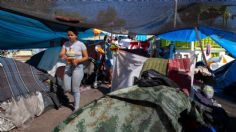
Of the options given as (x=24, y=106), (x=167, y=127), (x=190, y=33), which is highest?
(x=190, y=33)

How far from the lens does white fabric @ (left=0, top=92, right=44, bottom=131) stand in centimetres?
561

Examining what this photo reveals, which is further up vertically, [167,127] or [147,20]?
[147,20]

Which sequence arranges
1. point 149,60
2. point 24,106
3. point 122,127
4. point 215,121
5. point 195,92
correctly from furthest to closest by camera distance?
point 149,60
point 24,106
point 195,92
point 215,121
point 122,127

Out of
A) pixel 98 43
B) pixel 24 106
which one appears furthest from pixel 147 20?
pixel 98 43

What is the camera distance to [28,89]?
21.6 feet

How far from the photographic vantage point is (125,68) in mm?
8180

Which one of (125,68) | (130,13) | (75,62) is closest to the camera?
(130,13)

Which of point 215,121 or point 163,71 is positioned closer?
point 215,121

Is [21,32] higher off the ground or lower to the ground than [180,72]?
higher

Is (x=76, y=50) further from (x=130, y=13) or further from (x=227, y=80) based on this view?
(x=227, y=80)

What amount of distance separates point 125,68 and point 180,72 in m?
1.92

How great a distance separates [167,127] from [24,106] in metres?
3.67

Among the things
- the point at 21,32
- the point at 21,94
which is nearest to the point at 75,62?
the point at 21,94

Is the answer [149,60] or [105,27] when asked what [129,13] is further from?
[149,60]
